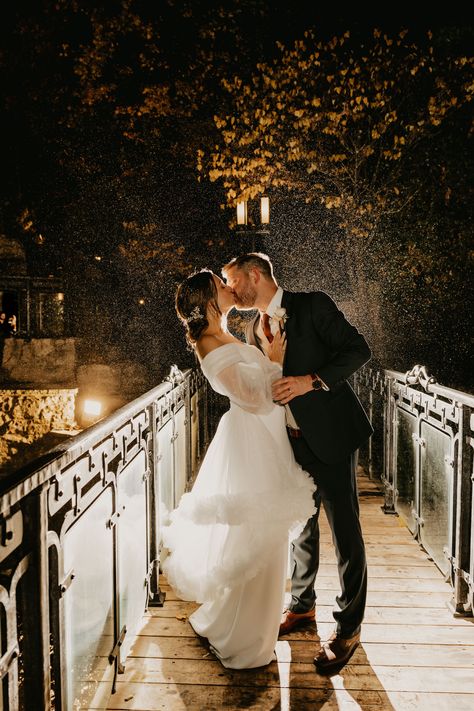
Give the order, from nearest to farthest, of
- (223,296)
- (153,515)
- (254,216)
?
(223,296) → (153,515) → (254,216)

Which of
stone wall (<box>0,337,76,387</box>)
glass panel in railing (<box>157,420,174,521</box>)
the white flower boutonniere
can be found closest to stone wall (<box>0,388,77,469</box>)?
stone wall (<box>0,337,76,387</box>)

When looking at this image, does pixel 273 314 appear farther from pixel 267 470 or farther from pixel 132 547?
pixel 132 547

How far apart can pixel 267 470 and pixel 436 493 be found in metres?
1.89

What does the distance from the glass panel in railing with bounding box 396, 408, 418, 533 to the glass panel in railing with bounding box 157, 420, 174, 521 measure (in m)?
2.24

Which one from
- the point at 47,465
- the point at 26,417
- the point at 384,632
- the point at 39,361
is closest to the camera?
the point at 47,465

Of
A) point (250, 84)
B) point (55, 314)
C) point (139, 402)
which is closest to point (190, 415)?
point (139, 402)

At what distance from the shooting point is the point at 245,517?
2824mm

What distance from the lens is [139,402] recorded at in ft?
10.4

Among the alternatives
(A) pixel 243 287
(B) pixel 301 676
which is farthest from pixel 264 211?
(B) pixel 301 676

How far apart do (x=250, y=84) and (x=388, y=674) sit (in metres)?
11.9

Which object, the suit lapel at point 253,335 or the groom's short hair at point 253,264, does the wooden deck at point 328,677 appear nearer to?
the suit lapel at point 253,335

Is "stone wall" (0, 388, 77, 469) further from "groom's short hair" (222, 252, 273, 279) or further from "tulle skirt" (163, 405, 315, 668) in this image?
"groom's short hair" (222, 252, 273, 279)

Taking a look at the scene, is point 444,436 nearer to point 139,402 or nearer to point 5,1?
point 139,402

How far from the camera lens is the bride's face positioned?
311cm
